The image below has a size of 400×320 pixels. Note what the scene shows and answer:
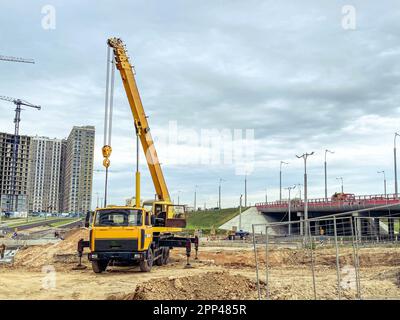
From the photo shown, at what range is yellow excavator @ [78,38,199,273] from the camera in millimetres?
18172

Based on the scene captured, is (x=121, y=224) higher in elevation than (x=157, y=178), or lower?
lower

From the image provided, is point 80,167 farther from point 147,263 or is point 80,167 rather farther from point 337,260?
point 337,260

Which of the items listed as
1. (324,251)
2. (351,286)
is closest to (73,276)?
(351,286)

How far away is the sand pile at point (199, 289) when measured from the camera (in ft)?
40.8

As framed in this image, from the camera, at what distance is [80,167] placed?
171m

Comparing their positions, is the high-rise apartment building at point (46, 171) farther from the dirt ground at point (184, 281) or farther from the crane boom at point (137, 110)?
the crane boom at point (137, 110)

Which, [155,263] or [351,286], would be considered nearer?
[351,286]

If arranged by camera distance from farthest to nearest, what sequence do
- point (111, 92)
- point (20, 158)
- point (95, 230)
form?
1. point (20, 158)
2. point (111, 92)
3. point (95, 230)

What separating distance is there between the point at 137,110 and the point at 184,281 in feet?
42.8

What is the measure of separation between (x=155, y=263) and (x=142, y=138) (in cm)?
726

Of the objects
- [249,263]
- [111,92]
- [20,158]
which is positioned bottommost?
[249,263]

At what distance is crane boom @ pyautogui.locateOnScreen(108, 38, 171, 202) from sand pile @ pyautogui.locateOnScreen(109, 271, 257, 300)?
447 inches
